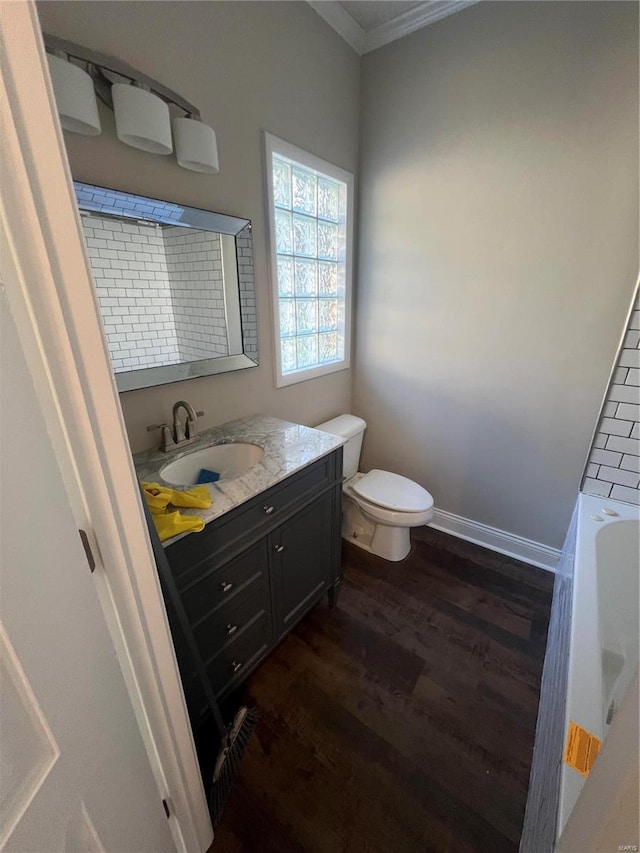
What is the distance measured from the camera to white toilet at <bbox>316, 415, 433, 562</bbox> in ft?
6.09

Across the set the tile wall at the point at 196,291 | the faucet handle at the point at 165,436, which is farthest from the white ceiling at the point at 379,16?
the faucet handle at the point at 165,436

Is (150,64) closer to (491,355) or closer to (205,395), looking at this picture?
(205,395)

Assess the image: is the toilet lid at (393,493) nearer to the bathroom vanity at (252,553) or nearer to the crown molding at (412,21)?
the bathroom vanity at (252,553)

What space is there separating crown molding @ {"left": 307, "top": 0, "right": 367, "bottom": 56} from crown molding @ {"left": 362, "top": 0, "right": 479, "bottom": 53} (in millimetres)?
37

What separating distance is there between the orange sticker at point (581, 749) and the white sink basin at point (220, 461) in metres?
1.17

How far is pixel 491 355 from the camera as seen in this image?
1889 millimetres

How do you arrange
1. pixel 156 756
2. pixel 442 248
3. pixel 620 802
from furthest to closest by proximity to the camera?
1. pixel 442 248
2. pixel 156 756
3. pixel 620 802

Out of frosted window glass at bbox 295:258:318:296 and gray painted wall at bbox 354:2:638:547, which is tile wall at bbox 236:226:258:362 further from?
gray painted wall at bbox 354:2:638:547

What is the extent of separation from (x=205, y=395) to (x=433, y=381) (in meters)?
1.33

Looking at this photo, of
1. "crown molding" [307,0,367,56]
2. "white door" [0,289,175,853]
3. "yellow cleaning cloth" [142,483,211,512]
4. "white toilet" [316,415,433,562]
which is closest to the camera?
"white door" [0,289,175,853]

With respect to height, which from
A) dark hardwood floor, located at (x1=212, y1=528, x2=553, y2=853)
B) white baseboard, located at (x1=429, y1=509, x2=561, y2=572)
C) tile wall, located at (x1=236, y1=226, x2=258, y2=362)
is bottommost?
dark hardwood floor, located at (x1=212, y1=528, x2=553, y2=853)

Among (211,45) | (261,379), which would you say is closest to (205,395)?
(261,379)

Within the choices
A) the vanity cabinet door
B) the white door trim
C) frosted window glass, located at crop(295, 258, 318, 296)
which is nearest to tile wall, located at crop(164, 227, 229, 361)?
frosted window glass, located at crop(295, 258, 318, 296)

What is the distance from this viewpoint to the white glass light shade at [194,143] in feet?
3.82
